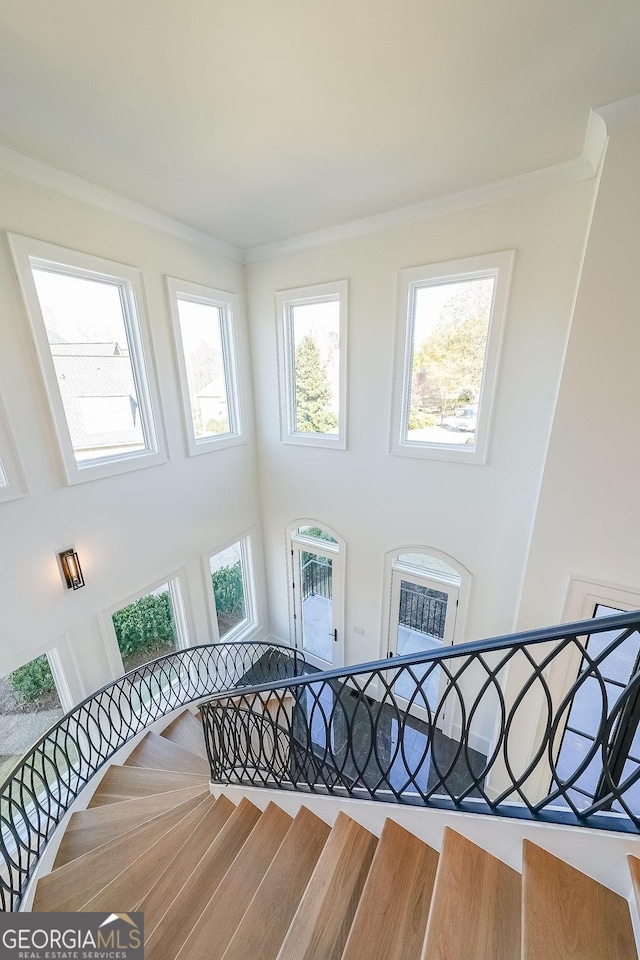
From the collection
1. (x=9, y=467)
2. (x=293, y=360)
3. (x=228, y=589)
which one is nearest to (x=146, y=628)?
(x=228, y=589)

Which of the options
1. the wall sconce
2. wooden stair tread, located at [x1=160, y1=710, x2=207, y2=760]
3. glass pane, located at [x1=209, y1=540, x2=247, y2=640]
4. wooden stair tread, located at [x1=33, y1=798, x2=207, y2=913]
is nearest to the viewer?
wooden stair tread, located at [x1=33, y1=798, x2=207, y2=913]

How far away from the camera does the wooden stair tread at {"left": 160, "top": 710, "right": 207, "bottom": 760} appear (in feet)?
13.5

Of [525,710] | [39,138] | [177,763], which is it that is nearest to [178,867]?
[177,763]

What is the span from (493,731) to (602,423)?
139 inches

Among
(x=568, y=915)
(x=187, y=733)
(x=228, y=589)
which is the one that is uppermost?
(x=568, y=915)

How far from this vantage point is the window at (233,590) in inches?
203

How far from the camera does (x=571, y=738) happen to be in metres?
3.04

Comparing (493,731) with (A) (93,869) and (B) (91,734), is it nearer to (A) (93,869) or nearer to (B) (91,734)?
(A) (93,869)

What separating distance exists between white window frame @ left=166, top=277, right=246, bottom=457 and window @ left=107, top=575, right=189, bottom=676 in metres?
1.77

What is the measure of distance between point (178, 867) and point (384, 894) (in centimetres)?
142

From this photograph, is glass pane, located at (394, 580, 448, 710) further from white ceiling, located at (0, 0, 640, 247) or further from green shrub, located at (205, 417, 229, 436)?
white ceiling, located at (0, 0, 640, 247)

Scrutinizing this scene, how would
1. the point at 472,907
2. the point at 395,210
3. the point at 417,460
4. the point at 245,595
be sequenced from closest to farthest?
the point at 472,907
the point at 395,210
the point at 417,460
the point at 245,595

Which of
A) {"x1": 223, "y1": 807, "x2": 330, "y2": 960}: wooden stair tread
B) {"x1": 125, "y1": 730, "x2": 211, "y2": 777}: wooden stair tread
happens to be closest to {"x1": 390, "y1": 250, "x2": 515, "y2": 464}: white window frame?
{"x1": 223, "y1": 807, "x2": 330, "y2": 960}: wooden stair tread

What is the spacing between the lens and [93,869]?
2398 mm
